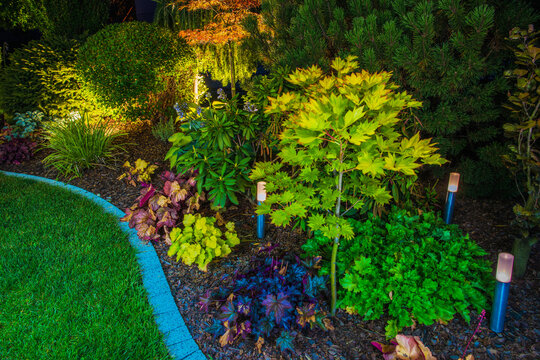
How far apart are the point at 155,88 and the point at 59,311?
4.17 meters

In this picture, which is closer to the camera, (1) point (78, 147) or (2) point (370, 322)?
(2) point (370, 322)

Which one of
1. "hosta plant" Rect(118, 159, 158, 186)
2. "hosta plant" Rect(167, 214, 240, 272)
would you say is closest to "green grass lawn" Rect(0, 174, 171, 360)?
"hosta plant" Rect(167, 214, 240, 272)

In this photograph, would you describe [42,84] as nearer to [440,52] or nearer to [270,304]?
[270,304]

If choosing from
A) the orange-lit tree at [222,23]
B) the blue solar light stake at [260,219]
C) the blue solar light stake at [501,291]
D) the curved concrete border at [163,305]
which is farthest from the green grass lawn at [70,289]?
the orange-lit tree at [222,23]

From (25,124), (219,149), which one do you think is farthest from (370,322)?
(25,124)

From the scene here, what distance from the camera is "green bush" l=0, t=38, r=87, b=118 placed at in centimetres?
630

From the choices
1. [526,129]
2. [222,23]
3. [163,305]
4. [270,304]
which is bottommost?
[163,305]

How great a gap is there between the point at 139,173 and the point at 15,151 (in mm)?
2669

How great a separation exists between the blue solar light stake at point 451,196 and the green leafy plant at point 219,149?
5.63 feet

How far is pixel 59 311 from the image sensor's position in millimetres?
2338

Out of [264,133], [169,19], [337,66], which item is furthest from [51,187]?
[169,19]

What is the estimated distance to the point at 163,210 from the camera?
319 centimetres

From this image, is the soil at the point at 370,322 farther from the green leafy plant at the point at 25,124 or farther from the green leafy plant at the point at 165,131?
the green leafy plant at the point at 25,124

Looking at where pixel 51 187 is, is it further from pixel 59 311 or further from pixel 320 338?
pixel 320 338
